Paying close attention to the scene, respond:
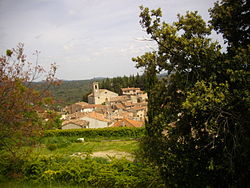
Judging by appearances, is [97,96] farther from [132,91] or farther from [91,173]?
[91,173]

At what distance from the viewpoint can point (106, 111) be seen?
208 feet

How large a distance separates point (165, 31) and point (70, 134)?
3009cm

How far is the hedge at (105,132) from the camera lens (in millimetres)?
30453

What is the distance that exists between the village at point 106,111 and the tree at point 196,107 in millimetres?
25377

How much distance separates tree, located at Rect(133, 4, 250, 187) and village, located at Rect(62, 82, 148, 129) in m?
25.4

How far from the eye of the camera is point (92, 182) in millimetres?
7691

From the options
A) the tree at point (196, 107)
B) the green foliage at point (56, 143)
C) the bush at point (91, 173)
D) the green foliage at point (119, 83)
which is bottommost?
the green foliage at point (56, 143)

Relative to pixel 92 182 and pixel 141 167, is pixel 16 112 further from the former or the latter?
pixel 141 167

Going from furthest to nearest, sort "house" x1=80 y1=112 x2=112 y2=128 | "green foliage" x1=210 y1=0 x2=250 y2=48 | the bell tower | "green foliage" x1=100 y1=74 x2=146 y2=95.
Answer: "green foliage" x1=100 y1=74 x2=146 y2=95 → the bell tower → "house" x1=80 y1=112 x2=112 y2=128 → "green foliage" x1=210 y1=0 x2=250 y2=48

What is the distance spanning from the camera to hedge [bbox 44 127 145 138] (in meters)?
30.5

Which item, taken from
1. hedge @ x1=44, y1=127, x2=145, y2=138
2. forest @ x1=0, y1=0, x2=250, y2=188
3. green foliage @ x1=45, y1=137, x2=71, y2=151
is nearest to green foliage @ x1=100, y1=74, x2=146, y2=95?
hedge @ x1=44, y1=127, x2=145, y2=138

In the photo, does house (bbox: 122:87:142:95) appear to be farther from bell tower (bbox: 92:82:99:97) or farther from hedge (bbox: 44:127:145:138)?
hedge (bbox: 44:127:145:138)

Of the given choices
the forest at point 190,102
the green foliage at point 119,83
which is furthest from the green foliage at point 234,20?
the green foliage at point 119,83

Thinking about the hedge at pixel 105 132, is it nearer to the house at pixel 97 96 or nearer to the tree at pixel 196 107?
the tree at pixel 196 107
